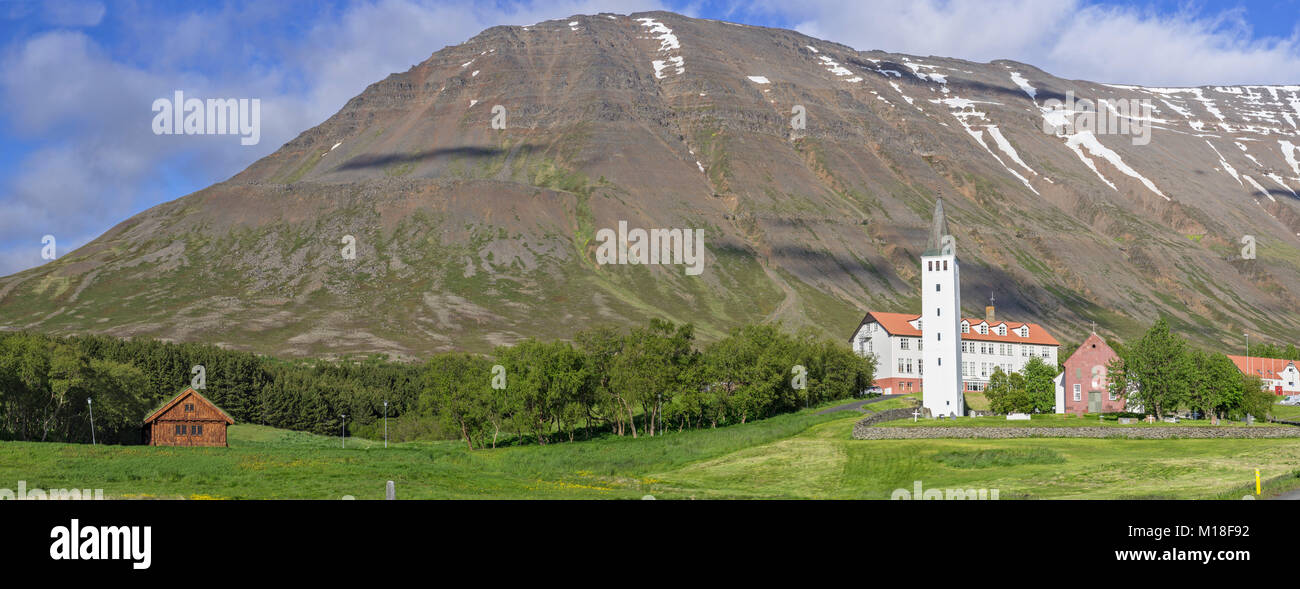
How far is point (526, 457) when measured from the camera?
302ft

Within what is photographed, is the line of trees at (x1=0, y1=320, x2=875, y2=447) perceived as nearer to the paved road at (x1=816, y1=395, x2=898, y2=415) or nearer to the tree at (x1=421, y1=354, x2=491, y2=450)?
the tree at (x1=421, y1=354, x2=491, y2=450)

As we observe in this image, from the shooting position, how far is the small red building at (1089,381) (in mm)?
114125

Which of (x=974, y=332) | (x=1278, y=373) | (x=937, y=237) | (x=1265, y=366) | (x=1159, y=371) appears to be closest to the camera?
(x=1159, y=371)

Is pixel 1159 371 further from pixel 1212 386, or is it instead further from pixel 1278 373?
pixel 1278 373

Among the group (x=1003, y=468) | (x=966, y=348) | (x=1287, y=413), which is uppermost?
(x=966, y=348)

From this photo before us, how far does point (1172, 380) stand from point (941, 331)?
77.8ft

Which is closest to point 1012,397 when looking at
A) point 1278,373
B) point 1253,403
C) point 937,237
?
point 937,237

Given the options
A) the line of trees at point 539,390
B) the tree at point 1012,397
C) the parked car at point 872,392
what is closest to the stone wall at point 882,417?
the tree at point 1012,397

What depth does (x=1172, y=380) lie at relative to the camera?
95812mm

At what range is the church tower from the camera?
364 feet

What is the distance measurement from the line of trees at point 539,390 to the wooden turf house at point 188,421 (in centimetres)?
664

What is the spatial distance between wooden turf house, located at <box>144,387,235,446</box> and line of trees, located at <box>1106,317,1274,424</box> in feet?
284
